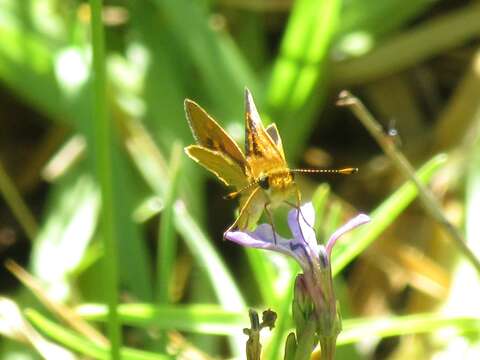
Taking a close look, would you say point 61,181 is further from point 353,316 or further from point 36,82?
point 353,316

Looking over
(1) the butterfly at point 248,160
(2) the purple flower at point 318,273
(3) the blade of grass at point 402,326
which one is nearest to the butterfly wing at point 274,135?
(1) the butterfly at point 248,160

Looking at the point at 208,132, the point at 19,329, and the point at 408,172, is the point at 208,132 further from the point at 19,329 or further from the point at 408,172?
the point at 19,329

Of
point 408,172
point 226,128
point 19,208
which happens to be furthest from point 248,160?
point 19,208

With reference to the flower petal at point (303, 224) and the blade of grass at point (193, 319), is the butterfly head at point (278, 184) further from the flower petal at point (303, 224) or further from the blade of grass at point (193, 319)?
the blade of grass at point (193, 319)

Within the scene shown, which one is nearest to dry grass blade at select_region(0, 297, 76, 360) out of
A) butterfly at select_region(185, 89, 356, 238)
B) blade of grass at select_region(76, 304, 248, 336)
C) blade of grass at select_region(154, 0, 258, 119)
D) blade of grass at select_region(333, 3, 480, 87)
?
blade of grass at select_region(76, 304, 248, 336)

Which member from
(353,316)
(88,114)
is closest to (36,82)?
(88,114)
